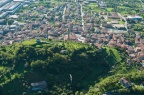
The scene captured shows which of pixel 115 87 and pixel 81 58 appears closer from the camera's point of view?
pixel 115 87

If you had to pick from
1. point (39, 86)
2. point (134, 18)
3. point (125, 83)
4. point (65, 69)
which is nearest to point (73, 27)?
point (134, 18)

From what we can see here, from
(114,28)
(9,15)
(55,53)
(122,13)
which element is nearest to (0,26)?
(9,15)

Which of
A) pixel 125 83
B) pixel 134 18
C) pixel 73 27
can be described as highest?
pixel 134 18

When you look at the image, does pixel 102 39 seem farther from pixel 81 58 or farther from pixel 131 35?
pixel 81 58

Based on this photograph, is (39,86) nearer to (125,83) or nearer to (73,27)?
(125,83)

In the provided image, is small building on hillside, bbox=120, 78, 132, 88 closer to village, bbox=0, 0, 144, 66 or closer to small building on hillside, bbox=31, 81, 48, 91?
village, bbox=0, 0, 144, 66

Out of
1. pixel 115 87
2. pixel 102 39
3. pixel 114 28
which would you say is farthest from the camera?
pixel 114 28

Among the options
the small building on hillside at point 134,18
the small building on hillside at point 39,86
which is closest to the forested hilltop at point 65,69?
the small building on hillside at point 39,86

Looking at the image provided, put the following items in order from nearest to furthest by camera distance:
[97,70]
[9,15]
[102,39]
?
1. [97,70]
2. [102,39]
3. [9,15]
